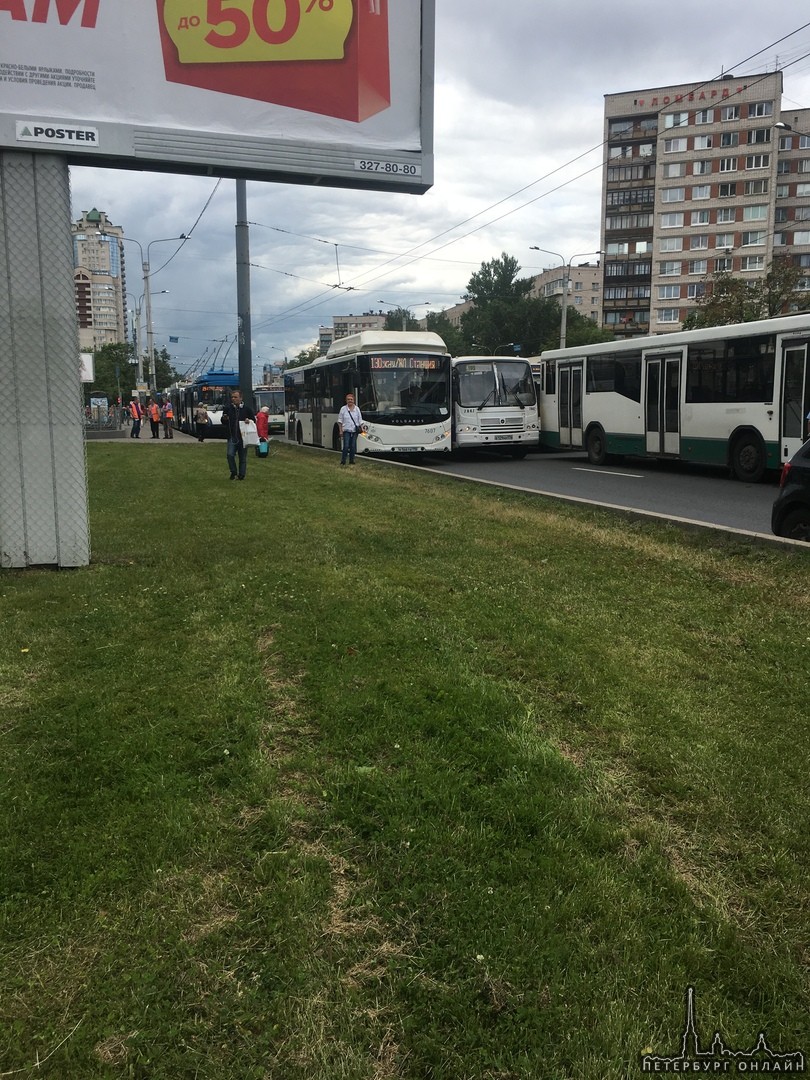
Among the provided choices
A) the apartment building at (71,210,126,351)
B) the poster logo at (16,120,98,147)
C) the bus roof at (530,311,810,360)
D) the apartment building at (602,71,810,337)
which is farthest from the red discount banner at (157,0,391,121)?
the apartment building at (71,210,126,351)

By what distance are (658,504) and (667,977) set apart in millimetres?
11728

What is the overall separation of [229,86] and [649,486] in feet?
36.6

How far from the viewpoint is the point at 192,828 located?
3207mm

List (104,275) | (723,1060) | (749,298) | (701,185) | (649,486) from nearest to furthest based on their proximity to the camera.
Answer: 1. (723,1060)
2. (649,486)
3. (749,298)
4. (701,185)
5. (104,275)

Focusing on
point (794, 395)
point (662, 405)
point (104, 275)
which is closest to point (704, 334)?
point (662, 405)

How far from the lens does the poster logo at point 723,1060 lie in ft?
7.06

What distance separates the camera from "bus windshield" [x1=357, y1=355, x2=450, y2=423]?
23109 millimetres

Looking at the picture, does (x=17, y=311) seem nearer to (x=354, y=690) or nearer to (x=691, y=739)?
(x=354, y=690)

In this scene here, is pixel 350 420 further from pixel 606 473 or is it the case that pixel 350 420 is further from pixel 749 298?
pixel 749 298

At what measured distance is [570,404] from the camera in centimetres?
2367

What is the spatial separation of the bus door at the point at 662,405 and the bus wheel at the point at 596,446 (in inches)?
87.0

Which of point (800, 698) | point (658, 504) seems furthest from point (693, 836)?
point (658, 504)

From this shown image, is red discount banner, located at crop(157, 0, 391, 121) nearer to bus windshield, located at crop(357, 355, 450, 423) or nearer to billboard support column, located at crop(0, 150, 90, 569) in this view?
billboard support column, located at crop(0, 150, 90, 569)

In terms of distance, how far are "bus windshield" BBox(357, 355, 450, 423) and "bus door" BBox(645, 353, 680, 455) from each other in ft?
19.8
